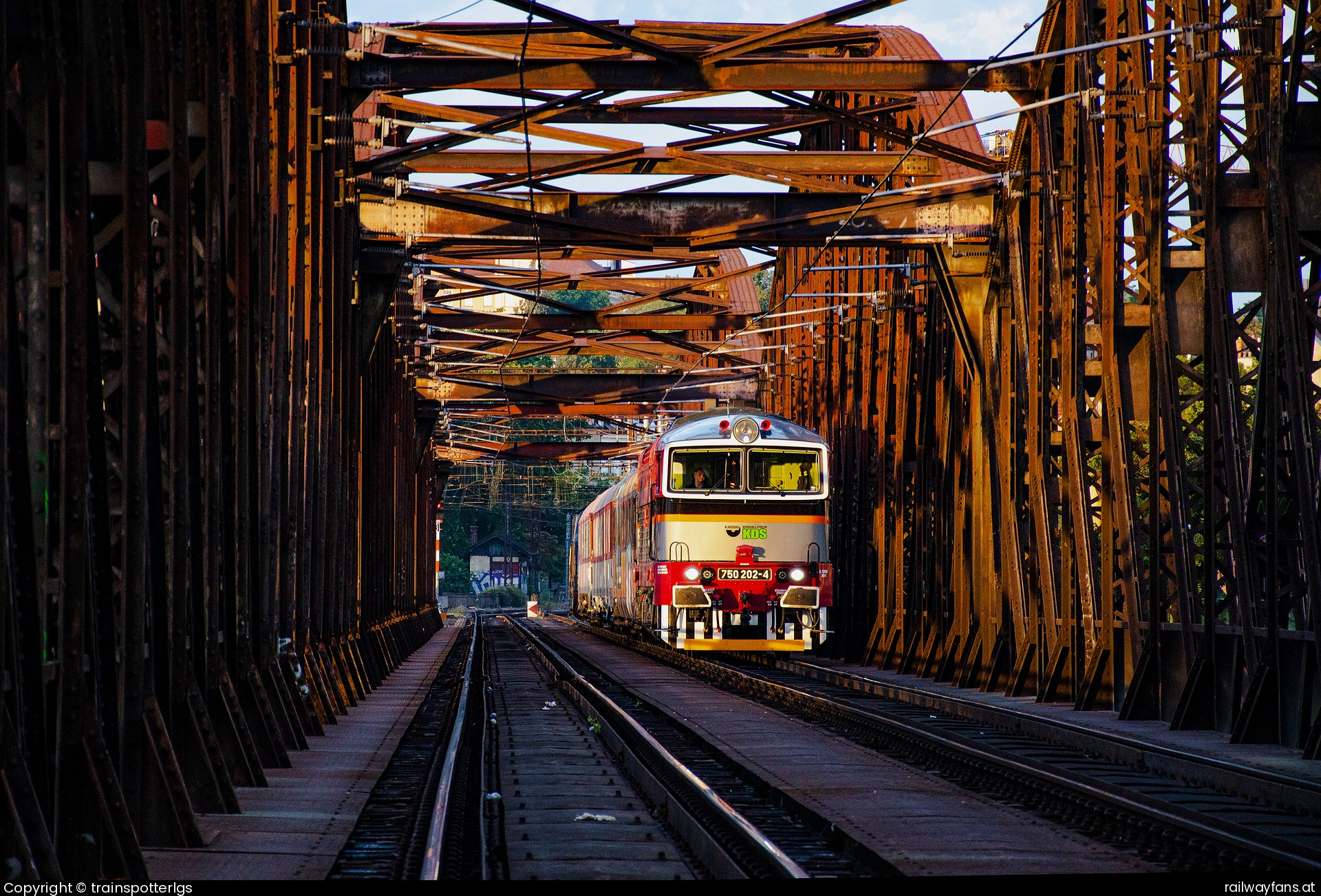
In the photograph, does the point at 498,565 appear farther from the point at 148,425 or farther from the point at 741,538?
the point at 148,425

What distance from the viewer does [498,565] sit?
312 feet

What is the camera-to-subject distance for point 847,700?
18312 millimetres

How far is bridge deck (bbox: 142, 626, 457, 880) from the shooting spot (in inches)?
293

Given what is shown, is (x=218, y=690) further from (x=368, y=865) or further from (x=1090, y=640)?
(x=1090, y=640)

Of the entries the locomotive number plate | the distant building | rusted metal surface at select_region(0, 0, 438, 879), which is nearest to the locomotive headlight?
the locomotive number plate

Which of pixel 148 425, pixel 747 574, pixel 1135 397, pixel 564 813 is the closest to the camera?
pixel 148 425

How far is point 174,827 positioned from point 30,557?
7.28ft

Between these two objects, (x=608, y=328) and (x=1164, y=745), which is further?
(x=608, y=328)

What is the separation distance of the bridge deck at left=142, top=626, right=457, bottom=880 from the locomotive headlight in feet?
30.4

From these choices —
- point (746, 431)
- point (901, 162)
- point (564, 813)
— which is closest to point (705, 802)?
point (564, 813)

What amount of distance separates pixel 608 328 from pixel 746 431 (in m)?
6.76

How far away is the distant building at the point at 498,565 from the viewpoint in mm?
94188

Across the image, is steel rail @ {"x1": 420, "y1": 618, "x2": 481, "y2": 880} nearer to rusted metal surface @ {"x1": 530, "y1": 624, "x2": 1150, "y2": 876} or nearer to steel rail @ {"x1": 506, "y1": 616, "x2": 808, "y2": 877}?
steel rail @ {"x1": 506, "y1": 616, "x2": 808, "y2": 877}

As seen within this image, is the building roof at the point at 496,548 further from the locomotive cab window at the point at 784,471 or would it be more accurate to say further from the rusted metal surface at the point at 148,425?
the rusted metal surface at the point at 148,425
